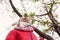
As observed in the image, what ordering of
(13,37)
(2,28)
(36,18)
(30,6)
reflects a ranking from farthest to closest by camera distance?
1. (2,28)
2. (30,6)
3. (36,18)
4. (13,37)

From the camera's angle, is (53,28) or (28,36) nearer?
(28,36)

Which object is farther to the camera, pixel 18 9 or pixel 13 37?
pixel 18 9

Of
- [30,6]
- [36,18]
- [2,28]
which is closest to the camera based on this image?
[36,18]

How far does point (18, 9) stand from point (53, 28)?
1.41ft

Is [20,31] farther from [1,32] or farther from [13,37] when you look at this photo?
[1,32]

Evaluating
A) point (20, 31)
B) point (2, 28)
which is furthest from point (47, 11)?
point (2, 28)

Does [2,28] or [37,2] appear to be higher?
[37,2]

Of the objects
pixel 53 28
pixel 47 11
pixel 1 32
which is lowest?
pixel 1 32

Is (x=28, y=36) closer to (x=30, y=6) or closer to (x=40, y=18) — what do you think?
(x=40, y=18)

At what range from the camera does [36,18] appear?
243 centimetres

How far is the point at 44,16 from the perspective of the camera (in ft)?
8.36

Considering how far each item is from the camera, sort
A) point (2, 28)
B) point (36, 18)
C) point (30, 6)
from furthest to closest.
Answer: point (2, 28) → point (30, 6) → point (36, 18)

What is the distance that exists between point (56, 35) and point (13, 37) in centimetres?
113

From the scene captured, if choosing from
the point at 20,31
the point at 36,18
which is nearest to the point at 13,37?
the point at 20,31
